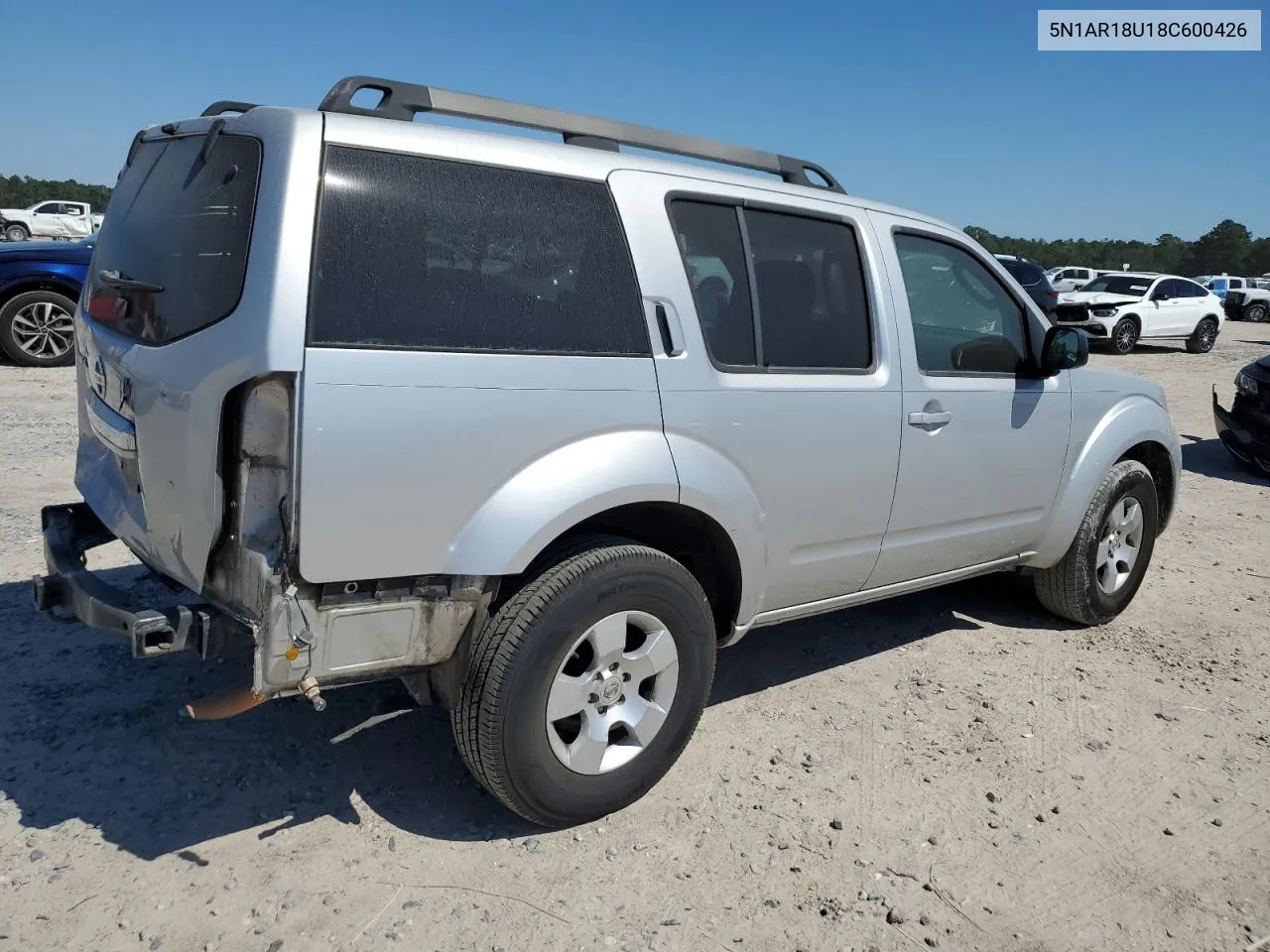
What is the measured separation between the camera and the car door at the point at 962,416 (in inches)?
151

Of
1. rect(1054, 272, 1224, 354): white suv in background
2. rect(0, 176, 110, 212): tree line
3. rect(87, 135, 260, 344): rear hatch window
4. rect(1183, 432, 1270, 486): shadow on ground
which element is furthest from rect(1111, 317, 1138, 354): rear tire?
rect(0, 176, 110, 212): tree line

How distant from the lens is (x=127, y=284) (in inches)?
112

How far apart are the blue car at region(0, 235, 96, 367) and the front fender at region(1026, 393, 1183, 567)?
30.9ft

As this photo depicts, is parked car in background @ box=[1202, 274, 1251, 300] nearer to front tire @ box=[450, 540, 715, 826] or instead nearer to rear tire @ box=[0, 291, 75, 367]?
rear tire @ box=[0, 291, 75, 367]

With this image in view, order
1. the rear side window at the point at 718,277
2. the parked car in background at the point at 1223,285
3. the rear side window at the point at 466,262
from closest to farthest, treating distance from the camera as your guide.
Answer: the rear side window at the point at 466,262 → the rear side window at the point at 718,277 → the parked car in background at the point at 1223,285

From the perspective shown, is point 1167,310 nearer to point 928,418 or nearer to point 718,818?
point 928,418

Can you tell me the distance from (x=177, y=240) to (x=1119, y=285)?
21.3m

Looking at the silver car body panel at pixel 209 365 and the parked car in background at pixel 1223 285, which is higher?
the parked car in background at pixel 1223 285

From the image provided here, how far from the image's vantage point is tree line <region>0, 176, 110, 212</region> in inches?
2142

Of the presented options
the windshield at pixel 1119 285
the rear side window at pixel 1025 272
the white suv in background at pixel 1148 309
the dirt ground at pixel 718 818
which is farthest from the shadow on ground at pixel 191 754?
the windshield at pixel 1119 285

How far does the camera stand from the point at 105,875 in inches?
106

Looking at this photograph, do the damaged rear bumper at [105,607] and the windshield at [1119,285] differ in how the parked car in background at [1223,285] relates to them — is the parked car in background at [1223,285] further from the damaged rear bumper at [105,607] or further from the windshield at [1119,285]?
the damaged rear bumper at [105,607]

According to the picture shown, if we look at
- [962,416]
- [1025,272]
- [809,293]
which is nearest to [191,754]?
[809,293]

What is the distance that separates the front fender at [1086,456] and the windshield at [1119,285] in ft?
56.8
